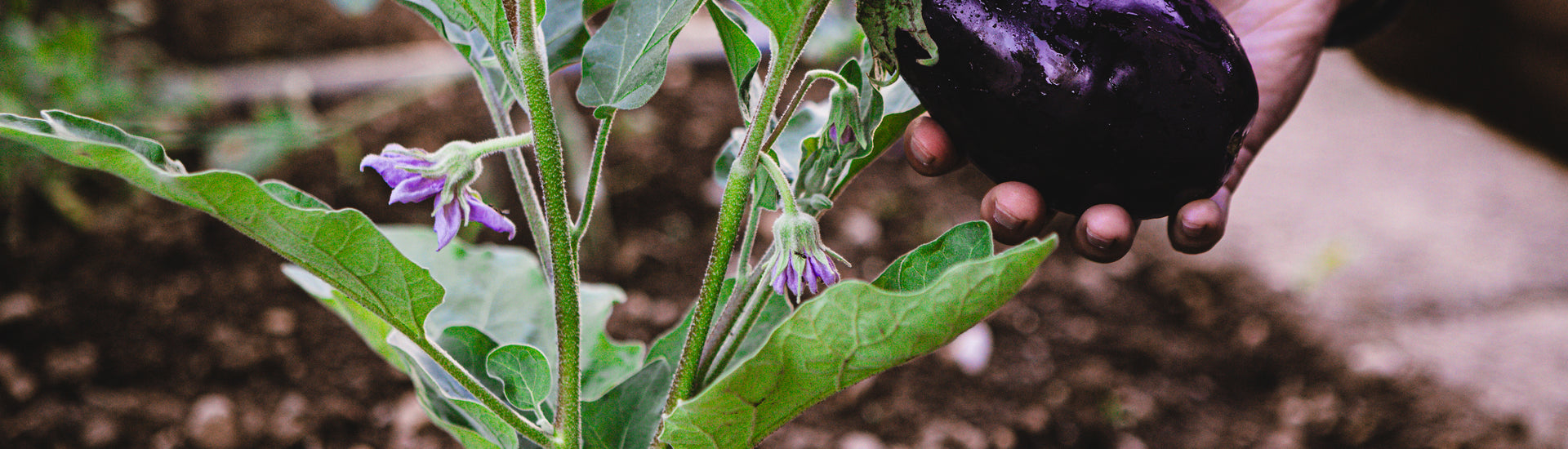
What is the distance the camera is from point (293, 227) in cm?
42

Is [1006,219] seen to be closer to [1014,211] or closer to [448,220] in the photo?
[1014,211]

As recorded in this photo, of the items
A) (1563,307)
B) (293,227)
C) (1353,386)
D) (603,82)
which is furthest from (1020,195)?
(1563,307)

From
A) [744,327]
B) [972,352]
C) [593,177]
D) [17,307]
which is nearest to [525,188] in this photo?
[593,177]

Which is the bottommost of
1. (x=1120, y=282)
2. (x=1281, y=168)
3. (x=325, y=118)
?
(x=1281, y=168)

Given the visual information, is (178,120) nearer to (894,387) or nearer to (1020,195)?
(894,387)

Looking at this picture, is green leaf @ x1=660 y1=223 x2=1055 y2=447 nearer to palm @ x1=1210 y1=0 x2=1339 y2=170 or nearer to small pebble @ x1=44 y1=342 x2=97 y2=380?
palm @ x1=1210 y1=0 x2=1339 y2=170

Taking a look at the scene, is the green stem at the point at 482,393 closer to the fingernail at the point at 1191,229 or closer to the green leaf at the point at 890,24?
the green leaf at the point at 890,24

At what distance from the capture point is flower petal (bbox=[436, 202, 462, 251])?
0.45 meters

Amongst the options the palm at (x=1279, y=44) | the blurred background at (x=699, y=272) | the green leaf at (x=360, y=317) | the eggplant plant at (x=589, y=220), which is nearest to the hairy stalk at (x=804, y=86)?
the eggplant plant at (x=589, y=220)

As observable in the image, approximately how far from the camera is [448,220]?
1.49ft

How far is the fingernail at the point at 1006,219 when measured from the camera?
1.90ft

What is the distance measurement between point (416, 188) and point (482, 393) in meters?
0.13

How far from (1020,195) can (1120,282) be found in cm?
89

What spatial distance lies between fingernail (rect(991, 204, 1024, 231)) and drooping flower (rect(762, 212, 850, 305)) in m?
0.16
